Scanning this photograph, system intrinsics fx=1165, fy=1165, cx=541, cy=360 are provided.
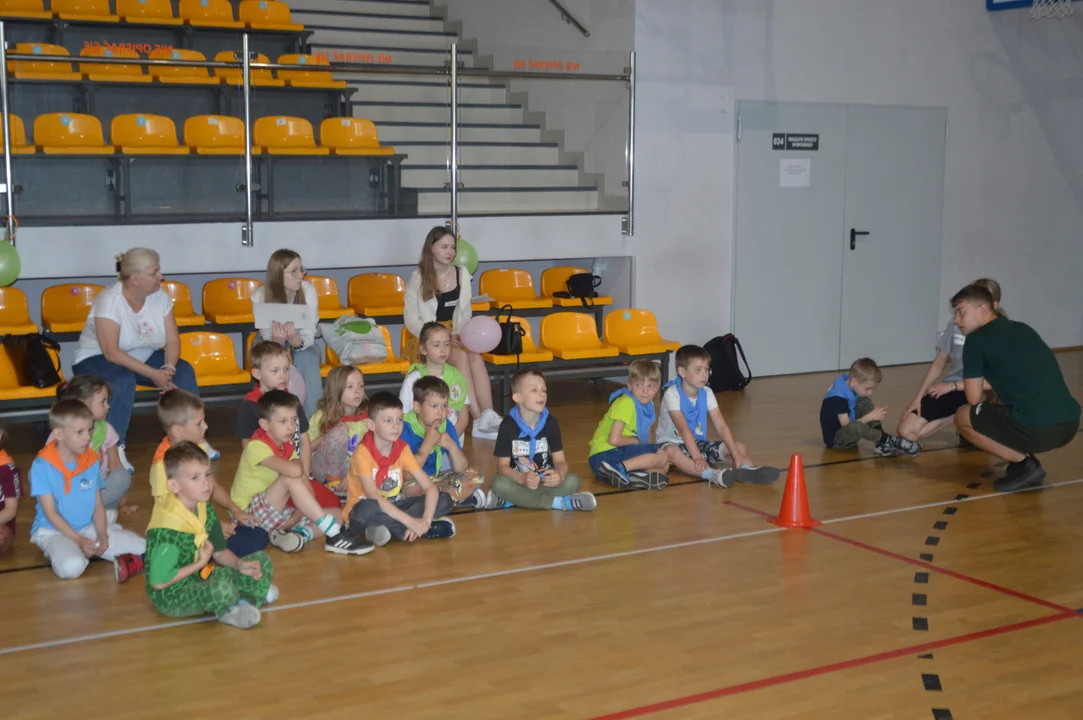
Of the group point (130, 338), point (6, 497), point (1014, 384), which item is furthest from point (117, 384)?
point (1014, 384)

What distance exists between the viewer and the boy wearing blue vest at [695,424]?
6875 mm

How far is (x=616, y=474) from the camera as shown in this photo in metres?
6.84

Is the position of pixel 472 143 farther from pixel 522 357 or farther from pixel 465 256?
pixel 522 357

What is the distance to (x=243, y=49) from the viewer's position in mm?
8641

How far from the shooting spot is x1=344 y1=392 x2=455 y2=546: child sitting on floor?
5594 millimetres

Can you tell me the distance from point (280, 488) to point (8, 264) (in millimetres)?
3241

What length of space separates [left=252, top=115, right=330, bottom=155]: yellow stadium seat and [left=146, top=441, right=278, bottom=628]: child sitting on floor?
4.77 metres

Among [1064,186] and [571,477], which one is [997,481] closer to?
[571,477]

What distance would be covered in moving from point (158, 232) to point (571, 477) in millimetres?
3784

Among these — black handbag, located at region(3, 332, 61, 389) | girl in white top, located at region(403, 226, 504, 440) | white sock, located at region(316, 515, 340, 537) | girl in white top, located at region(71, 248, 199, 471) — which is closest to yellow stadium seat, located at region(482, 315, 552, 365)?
girl in white top, located at region(403, 226, 504, 440)

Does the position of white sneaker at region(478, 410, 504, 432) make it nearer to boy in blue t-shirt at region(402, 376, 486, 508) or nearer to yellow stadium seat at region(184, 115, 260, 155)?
boy in blue t-shirt at region(402, 376, 486, 508)

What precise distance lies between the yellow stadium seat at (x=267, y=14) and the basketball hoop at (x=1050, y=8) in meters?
7.13

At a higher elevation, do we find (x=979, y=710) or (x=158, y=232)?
(x=158, y=232)

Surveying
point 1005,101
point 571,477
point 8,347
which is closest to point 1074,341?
point 1005,101
